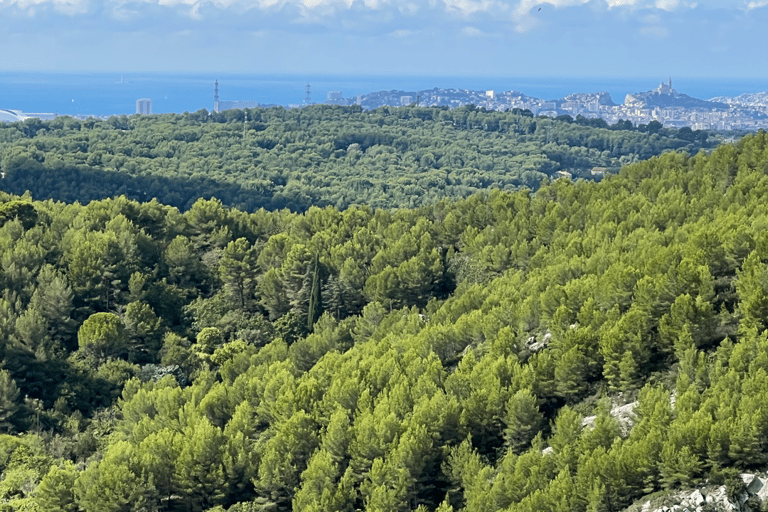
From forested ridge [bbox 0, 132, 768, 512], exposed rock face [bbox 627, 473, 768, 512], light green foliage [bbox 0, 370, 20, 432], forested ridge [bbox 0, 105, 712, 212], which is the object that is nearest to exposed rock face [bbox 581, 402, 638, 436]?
forested ridge [bbox 0, 132, 768, 512]

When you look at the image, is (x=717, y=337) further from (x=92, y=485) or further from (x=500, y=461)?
(x=92, y=485)

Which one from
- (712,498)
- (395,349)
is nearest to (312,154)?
(395,349)

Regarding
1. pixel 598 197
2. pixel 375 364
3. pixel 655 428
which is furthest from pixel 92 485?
pixel 598 197

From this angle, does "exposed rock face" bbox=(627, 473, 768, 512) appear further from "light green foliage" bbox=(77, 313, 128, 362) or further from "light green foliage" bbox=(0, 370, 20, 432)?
"light green foliage" bbox=(77, 313, 128, 362)

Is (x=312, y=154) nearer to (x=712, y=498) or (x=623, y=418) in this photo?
(x=623, y=418)

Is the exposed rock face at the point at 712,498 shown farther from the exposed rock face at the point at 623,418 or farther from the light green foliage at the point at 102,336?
the light green foliage at the point at 102,336

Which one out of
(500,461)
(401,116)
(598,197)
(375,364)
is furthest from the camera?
(401,116)

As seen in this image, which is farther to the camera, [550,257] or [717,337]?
[550,257]
